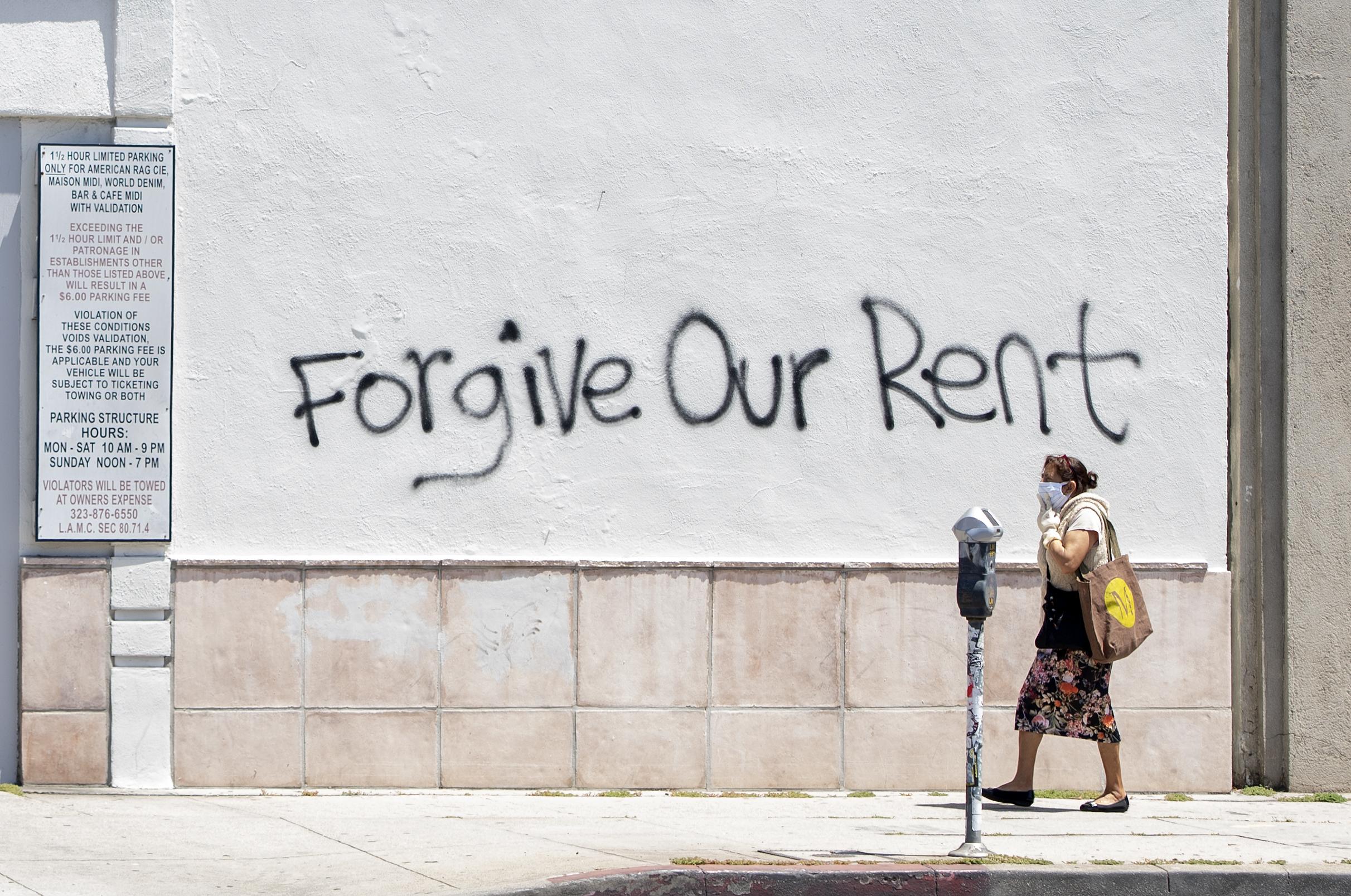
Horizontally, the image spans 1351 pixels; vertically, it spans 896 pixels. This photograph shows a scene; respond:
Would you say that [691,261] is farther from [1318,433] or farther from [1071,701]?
[1318,433]

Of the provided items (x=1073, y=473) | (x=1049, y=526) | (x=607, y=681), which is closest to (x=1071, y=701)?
(x=1049, y=526)

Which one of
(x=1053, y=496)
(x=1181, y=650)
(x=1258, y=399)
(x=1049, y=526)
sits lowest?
(x=1181, y=650)

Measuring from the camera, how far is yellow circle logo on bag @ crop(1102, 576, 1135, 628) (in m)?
7.46

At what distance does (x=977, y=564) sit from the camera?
6.14 meters

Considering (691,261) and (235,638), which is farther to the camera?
(691,261)

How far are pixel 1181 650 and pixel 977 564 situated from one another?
8.59 feet

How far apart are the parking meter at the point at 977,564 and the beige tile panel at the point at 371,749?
9.77 feet

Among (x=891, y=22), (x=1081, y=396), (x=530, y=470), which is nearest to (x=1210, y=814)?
(x=1081, y=396)

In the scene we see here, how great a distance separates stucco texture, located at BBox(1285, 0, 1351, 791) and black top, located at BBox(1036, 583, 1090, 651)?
1455mm

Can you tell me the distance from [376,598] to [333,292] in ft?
4.93

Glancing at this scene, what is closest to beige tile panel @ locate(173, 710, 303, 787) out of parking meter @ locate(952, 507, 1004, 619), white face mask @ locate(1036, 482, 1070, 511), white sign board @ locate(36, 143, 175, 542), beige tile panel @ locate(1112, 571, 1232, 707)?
white sign board @ locate(36, 143, 175, 542)

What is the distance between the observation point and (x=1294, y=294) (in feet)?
27.2

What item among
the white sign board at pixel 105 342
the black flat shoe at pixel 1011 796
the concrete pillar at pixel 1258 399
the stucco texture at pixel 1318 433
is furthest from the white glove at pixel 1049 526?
the white sign board at pixel 105 342

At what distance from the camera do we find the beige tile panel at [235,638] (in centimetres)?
777
